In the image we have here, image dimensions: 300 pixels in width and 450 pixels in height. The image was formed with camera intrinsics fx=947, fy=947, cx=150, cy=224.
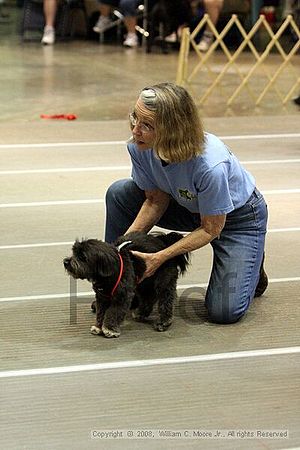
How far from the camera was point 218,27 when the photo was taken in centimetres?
1184

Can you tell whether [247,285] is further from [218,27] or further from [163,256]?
[218,27]

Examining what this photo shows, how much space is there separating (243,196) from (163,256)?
0.38 m

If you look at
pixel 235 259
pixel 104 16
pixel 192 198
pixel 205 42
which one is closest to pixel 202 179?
pixel 192 198

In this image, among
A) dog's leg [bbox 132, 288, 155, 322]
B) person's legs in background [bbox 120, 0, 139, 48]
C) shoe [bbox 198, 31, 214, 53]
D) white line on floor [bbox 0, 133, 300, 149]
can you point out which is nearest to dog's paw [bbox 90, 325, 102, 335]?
dog's leg [bbox 132, 288, 155, 322]

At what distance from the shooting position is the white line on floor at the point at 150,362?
2967mm

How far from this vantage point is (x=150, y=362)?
3.06 m

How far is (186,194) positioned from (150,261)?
27 centimetres

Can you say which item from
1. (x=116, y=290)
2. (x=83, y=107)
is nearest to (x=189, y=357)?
(x=116, y=290)

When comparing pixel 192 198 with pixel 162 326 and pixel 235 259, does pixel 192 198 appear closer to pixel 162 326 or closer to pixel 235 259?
pixel 235 259

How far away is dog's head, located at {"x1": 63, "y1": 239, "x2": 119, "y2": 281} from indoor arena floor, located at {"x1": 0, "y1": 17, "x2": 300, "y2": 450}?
0.91 feet

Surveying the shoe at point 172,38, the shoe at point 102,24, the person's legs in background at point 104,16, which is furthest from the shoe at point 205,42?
the shoe at point 102,24

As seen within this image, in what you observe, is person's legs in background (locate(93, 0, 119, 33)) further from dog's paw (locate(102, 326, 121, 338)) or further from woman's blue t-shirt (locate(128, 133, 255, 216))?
dog's paw (locate(102, 326, 121, 338))

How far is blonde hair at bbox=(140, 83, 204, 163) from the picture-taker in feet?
10.0

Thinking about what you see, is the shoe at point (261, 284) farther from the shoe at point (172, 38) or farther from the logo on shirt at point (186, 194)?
the shoe at point (172, 38)
